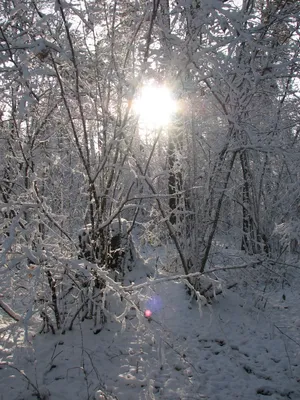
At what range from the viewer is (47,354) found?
3135mm

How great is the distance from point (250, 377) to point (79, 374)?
5.32 ft

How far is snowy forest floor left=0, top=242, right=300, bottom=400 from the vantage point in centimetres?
268

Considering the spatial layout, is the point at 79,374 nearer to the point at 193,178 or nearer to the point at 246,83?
the point at 193,178

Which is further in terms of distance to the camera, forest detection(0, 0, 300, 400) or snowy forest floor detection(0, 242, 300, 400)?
snowy forest floor detection(0, 242, 300, 400)

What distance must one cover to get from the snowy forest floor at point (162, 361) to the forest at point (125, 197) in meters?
0.02

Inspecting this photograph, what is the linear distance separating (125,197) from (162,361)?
143cm

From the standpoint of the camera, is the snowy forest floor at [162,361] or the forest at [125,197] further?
the snowy forest floor at [162,361]

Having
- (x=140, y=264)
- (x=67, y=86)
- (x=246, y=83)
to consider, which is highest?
(x=246, y=83)

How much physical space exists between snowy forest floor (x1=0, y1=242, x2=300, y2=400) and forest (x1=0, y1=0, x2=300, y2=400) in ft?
0.06

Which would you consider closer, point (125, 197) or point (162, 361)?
point (162, 361)

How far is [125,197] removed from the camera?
3.03m

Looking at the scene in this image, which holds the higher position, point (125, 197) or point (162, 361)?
point (125, 197)

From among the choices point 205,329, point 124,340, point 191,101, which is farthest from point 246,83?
point 124,340

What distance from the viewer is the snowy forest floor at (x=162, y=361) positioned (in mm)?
2684
